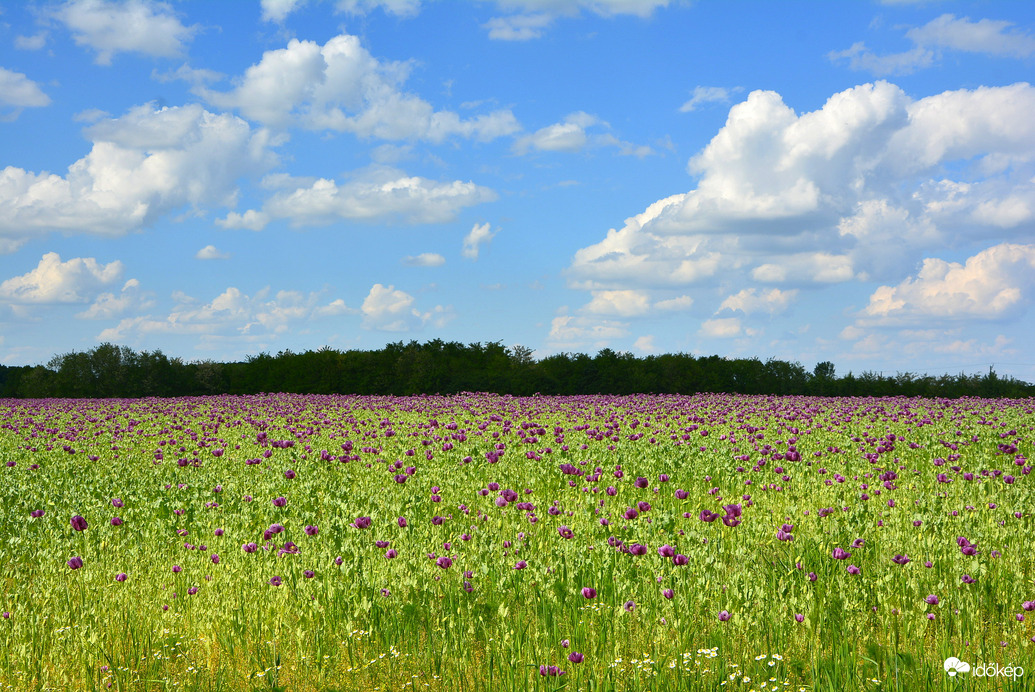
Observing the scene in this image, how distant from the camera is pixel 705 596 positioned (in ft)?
17.8

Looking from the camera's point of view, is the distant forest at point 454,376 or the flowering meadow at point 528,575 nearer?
the flowering meadow at point 528,575

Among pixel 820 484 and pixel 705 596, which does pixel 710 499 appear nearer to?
pixel 820 484

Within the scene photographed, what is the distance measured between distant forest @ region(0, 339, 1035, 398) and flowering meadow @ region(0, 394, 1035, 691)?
22.8 metres

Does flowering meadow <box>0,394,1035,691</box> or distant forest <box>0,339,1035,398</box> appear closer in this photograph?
flowering meadow <box>0,394,1035,691</box>

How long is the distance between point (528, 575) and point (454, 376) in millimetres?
31865

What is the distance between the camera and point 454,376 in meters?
37.7

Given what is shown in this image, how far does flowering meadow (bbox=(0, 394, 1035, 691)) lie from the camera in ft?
15.8

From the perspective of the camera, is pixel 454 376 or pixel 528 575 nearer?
pixel 528 575

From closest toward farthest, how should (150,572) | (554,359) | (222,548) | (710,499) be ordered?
1. (150,572)
2. (222,548)
3. (710,499)
4. (554,359)

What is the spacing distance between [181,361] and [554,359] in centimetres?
2602

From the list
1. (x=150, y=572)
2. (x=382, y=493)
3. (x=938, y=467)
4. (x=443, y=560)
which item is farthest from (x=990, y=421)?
(x=150, y=572)

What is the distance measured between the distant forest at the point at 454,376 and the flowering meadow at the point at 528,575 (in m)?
22.8

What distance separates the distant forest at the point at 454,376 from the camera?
34.2 meters

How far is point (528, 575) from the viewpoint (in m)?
5.97
